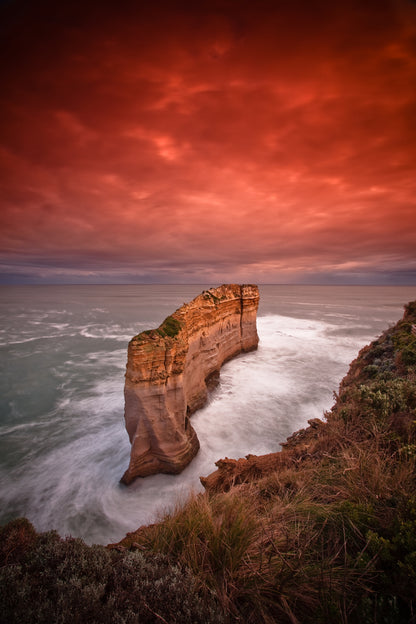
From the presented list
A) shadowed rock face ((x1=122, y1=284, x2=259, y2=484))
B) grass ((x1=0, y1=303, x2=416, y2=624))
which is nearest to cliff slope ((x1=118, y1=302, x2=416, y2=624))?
grass ((x1=0, y1=303, x2=416, y2=624))

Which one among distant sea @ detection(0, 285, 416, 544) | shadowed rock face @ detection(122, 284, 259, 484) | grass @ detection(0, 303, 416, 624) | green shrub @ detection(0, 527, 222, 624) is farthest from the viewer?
shadowed rock face @ detection(122, 284, 259, 484)

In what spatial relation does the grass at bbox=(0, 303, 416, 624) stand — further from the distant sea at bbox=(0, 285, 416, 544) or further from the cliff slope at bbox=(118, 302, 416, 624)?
the distant sea at bbox=(0, 285, 416, 544)

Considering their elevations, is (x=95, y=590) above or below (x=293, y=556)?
above

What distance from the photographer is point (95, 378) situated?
1853cm

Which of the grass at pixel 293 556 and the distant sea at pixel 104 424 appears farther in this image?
the distant sea at pixel 104 424

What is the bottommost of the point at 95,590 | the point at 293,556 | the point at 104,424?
the point at 104,424

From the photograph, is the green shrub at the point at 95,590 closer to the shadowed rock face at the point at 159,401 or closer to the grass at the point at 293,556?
the grass at the point at 293,556

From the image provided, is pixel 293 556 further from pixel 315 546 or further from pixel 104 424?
pixel 104 424

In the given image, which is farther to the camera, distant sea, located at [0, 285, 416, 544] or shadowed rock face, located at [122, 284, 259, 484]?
shadowed rock face, located at [122, 284, 259, 484]

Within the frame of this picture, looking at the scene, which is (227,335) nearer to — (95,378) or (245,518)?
(95,378)

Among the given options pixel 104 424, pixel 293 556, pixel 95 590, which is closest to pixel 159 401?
pixel 104 424

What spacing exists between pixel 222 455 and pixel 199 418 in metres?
2.30

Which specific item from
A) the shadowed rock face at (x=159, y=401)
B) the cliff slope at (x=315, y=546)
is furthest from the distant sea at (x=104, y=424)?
the cliff slope at (x=315, y=546)

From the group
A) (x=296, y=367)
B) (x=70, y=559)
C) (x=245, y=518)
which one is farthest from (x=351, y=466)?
(x=296, y=367)
